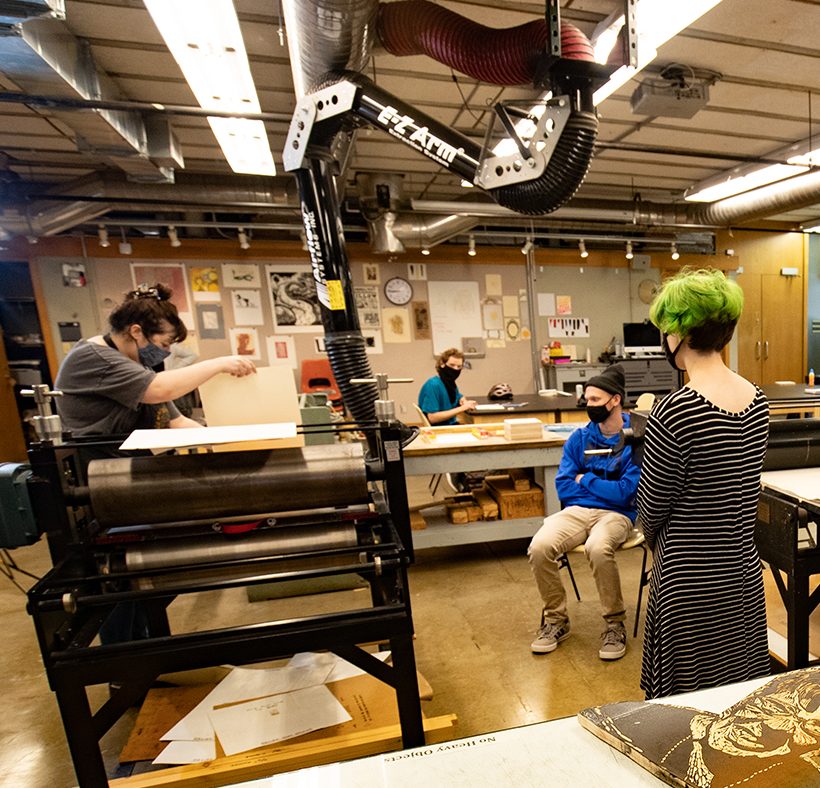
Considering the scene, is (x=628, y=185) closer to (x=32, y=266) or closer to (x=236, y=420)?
(x=236, y=420)

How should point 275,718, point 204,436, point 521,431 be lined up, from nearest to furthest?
1. point 204,436
2. point 275,718
3. point 521,431

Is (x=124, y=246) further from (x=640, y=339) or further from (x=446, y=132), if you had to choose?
(x=640, y=339)

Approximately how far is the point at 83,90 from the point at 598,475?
3568 mm

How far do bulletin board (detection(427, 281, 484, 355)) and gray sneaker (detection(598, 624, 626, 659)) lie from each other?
14.6ft

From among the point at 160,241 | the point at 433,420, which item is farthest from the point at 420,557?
the point at 160,241

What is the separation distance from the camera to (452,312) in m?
6.15

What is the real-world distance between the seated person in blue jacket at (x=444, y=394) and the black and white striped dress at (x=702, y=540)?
2481 mm

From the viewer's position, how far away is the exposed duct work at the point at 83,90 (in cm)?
216

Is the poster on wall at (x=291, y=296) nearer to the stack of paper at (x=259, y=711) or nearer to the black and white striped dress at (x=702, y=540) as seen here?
the stack of paper at (x=259, y=711)

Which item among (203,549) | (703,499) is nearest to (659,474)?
(703,499)

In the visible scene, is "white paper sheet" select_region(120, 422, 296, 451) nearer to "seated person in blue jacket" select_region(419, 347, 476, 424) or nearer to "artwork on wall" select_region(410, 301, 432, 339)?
"seated person in blue jacket" select_region(419, 347, 476, 424)

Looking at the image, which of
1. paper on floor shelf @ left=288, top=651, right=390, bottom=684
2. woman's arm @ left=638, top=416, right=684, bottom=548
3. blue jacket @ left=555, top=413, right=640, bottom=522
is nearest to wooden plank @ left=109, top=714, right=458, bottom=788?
paper on floor shelf @ left=288, top=651, right=390, bottom=684

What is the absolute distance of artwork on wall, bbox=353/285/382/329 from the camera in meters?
5.85

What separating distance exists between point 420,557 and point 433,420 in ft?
3.58
